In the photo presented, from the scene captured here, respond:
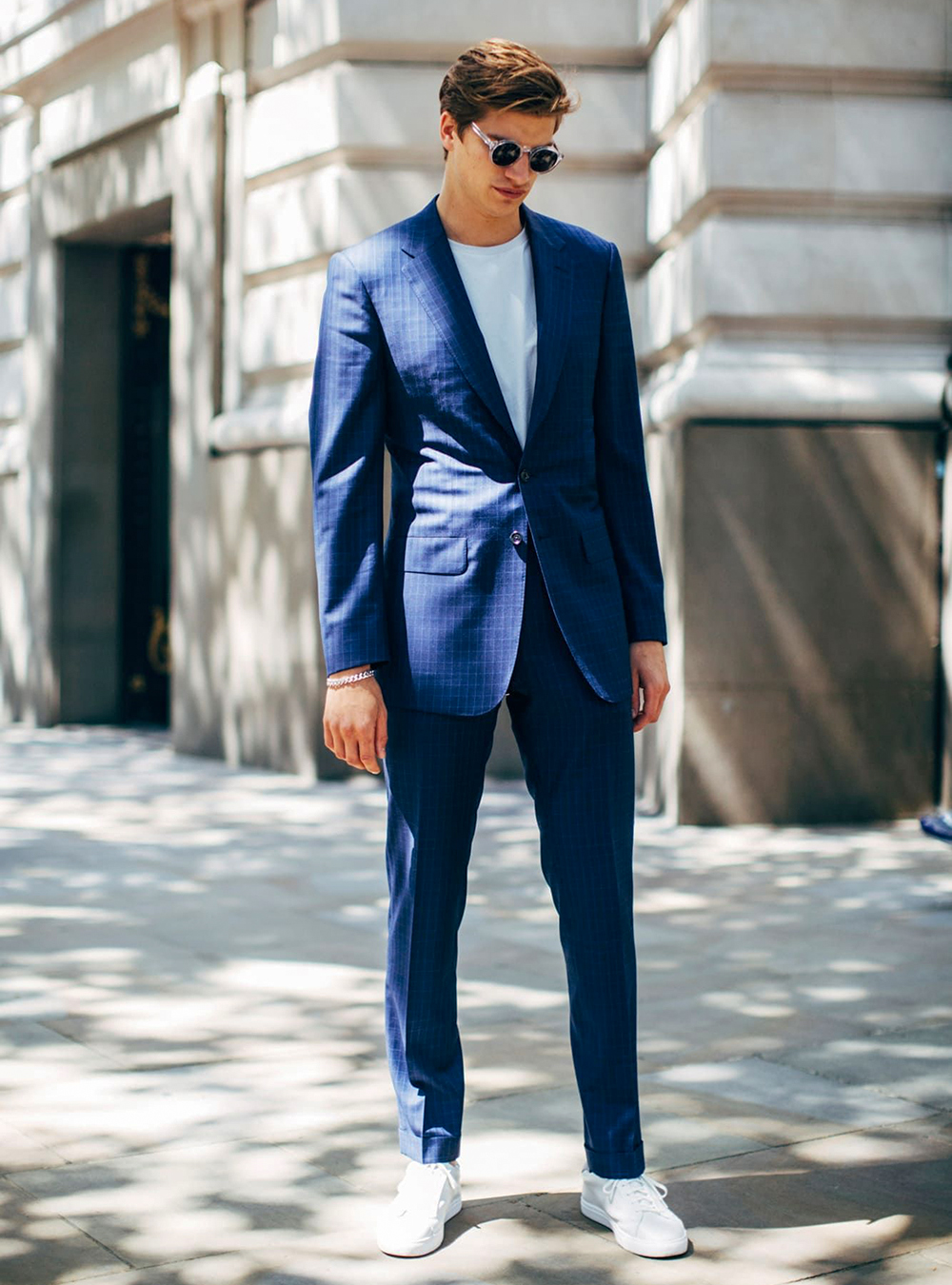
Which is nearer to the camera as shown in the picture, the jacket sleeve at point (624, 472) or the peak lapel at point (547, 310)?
the peak lapel at point (547, 310)

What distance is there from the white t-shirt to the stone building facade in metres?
4.82

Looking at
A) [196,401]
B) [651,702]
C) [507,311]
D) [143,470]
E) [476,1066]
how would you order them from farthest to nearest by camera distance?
1. [143,470]
2. [196,401]
3. [476,1066]
4. [651,702]
5. [507,311]

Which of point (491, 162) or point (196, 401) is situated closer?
point (491, 162)

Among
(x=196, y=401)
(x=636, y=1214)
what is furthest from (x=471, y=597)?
(x=196, y=401)

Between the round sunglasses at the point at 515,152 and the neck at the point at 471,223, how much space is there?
0.15m

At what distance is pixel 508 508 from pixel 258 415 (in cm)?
725

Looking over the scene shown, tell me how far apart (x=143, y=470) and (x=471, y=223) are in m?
10.6

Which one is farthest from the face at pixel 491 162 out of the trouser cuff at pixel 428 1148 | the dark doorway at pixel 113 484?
the dark doorway at pixel 113 484

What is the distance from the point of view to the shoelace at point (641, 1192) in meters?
3.10

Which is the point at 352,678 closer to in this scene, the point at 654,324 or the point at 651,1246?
the point at 651,1246

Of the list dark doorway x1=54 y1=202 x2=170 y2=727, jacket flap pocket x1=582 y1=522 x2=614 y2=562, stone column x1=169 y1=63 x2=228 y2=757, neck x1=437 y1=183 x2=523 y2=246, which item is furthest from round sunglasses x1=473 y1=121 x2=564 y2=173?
dark doorway x1=54 y1=202 x2=170 y2=727

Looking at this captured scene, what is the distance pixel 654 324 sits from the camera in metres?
9.09

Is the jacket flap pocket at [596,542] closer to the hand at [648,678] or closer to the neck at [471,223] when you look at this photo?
the hand at [648,678]

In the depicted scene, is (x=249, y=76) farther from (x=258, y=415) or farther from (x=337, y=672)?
(x=337, y=672)
